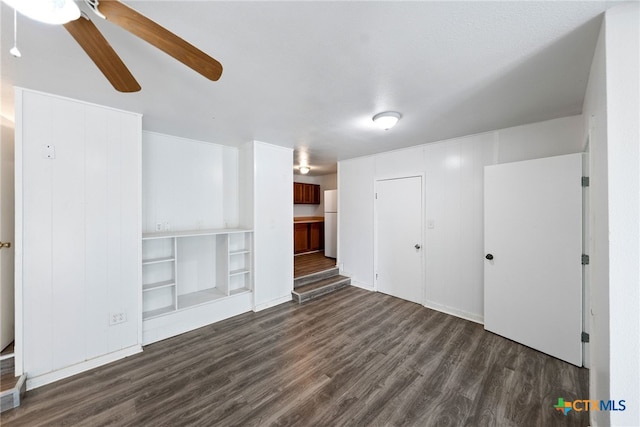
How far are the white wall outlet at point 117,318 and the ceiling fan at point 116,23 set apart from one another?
229 centimetres

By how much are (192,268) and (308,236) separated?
3539 millimetres

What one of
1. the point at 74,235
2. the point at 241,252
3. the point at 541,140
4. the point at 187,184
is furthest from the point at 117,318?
the point at 541,140

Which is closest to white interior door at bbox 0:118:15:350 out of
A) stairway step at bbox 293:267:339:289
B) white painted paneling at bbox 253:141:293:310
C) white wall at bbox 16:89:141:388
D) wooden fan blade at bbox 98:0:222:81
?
white wall at bbox 16:89:141:388

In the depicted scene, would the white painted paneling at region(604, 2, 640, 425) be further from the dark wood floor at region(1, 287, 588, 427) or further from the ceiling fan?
the ceiling fan

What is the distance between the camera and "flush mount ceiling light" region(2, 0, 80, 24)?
0.82 meters

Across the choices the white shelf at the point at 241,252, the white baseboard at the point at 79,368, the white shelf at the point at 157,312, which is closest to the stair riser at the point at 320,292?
the white shelf at the point at 241,252

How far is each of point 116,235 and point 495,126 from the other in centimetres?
441

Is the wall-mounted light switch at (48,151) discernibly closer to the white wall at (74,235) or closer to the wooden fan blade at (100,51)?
the white wall at (74,235)

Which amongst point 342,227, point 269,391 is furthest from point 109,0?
point 342,227

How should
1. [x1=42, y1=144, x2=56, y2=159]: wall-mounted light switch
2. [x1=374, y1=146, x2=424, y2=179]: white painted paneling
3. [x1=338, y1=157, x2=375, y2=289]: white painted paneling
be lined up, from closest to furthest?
[x1=42, y1=144, x2=56, y2=159]: wall-mounted light switch
[x1=374, y1=146, x2=424, y2=179]: white painted paneling
[x1=338, y1=157, x2=375, y2=289]: white painted paneling

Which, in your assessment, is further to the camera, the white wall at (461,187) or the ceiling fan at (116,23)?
the white wall at (461,187)

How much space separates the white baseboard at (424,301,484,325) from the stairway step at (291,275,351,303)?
4.97ft

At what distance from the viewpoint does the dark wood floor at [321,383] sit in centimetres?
170

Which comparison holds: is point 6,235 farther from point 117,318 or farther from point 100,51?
point 100,51
